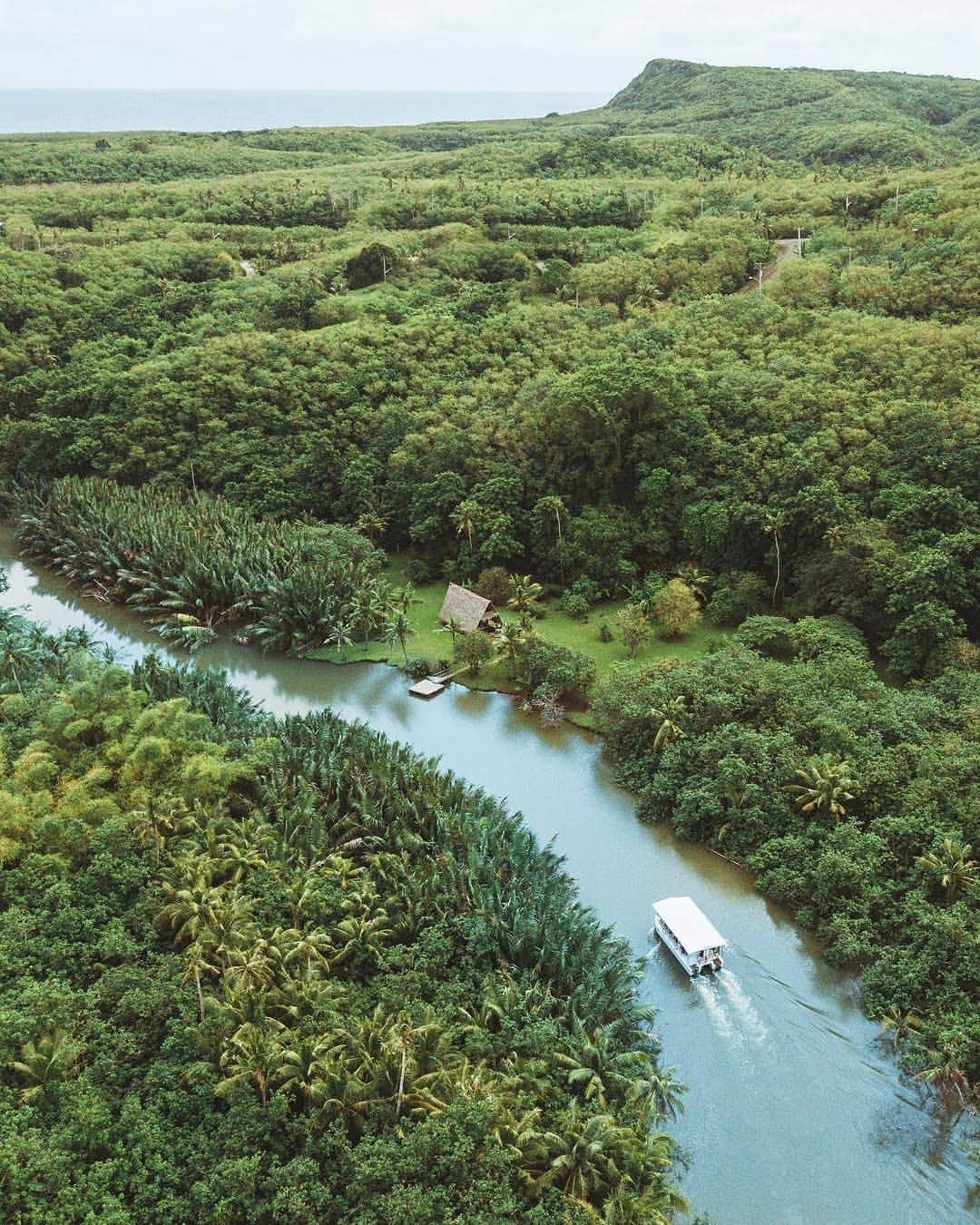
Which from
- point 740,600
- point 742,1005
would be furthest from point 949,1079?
point 740,600

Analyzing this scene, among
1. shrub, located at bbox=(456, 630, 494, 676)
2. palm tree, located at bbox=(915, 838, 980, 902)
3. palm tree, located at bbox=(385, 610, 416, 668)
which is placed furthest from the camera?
palm tree, located at bbox=(385, 610, 416, 668)

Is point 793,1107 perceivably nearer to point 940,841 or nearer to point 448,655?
point 940,841

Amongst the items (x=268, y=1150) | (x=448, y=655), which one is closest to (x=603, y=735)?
(x=448, y=655)

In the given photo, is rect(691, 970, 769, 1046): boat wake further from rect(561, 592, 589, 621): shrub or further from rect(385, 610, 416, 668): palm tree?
rect(561, 592, 589, 621): shrub

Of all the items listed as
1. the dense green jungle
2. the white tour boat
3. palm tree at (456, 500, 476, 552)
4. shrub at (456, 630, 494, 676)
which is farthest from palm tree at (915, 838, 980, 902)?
palm tree at (456, 500, 476, 552)

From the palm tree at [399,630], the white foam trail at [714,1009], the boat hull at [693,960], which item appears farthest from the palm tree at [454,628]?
the white foam trail at [714,1009]
